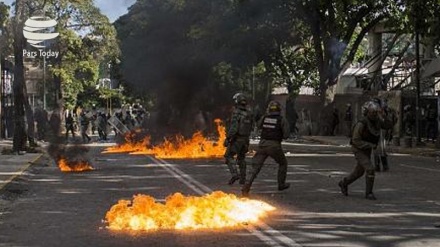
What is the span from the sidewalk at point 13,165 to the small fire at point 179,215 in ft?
16.7

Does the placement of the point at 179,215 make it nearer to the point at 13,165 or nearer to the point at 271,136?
the point at 271,136

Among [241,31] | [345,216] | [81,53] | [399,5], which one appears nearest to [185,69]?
[241,31]

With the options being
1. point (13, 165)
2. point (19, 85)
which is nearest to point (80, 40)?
point (19, 85)

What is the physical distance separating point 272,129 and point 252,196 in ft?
3.89

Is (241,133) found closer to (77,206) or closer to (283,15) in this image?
(77,206)

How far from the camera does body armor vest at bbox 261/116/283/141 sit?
11289 millimetres

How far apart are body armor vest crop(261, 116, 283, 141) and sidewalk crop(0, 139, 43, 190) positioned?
16.9 ft

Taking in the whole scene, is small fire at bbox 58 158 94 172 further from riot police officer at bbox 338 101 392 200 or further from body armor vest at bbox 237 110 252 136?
riot police officer at bbox 338 101 392 200

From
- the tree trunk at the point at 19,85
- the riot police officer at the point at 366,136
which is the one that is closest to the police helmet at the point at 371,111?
the riot police officer at the point at 366,136

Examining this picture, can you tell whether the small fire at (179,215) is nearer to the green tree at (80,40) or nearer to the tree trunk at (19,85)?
the tree trunk at (19,85)

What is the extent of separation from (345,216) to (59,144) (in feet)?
38.6

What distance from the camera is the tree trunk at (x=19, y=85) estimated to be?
854 inches

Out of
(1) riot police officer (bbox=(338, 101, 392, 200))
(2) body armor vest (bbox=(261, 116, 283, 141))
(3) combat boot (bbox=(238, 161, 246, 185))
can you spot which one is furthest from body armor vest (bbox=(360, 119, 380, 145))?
(3) combat boot (bbox=(238, 161, 246, 185))

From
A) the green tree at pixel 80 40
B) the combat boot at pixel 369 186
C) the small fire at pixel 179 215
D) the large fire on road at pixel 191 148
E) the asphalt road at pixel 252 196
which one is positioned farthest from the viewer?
the green tree at pixel 80 40
